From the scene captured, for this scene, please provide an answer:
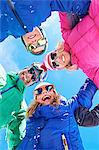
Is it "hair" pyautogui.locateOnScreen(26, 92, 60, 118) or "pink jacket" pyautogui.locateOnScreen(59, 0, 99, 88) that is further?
"hair" pyautogui.locateOnScreen(26, 92, 60, 118)

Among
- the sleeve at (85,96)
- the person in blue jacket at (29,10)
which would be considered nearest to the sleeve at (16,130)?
the sleeve at (85,96)

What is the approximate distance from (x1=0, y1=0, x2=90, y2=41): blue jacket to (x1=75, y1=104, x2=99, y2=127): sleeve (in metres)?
0.24

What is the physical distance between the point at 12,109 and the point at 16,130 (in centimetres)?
6

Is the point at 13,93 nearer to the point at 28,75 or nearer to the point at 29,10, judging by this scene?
the point at 28,75

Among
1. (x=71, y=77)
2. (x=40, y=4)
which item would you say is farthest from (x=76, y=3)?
(x=71, y=77)

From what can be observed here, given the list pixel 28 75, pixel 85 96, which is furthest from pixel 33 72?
pixel 85 96

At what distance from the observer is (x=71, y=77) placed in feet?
3.10

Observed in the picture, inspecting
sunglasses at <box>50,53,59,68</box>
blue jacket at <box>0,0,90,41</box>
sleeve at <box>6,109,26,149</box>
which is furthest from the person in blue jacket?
sleeve at <box>6,109,26,149</box>

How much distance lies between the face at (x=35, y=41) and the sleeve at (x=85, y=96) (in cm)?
13

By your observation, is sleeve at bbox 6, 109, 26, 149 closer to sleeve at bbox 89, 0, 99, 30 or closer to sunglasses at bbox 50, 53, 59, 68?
sunglasses at bbox 50, 53, 59, 68

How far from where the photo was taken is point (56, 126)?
0.94 meters

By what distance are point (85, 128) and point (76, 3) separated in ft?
1.02

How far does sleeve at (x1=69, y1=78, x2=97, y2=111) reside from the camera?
0.91 m

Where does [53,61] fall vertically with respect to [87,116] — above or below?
above
